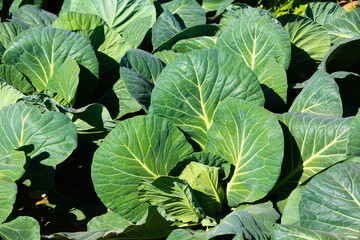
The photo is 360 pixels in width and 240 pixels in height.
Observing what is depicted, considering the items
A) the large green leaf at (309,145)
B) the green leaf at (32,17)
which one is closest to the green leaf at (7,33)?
the green leaf at (32,17)

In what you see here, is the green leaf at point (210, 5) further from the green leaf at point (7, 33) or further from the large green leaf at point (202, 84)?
the large green leaf at point (202, 84)

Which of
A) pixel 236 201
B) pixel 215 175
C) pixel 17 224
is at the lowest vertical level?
pixel 17 224

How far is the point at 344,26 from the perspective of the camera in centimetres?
315

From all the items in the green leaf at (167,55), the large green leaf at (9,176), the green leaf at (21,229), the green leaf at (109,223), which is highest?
the green leaf at (167,55)

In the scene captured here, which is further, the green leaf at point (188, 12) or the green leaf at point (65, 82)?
the green leaf at point (188, 12)

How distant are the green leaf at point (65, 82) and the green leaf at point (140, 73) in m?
0.32

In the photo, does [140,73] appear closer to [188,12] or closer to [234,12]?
[234,12]

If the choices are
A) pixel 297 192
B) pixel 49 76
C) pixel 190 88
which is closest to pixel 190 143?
pixel 190 88

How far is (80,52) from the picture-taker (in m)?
2.88

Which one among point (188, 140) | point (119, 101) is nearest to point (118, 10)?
point (119, 101)

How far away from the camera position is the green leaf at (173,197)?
200 centimetres

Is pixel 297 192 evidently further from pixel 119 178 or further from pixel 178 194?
pixel 119 178

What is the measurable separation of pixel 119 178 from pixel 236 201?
A: 61 centimetres

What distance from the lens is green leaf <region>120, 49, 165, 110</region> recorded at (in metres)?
2.44
